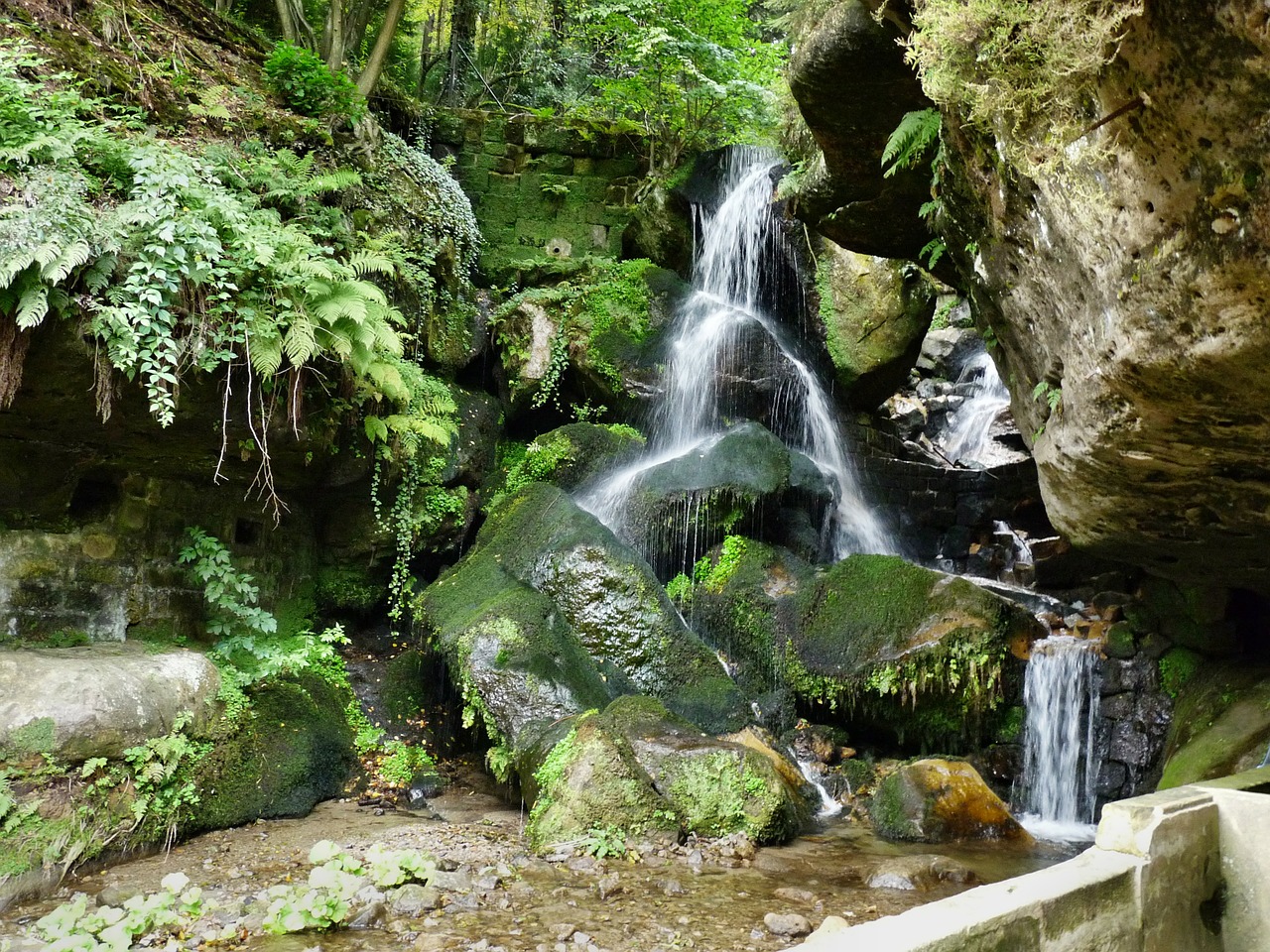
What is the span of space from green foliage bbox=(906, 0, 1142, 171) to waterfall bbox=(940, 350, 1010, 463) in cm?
1006

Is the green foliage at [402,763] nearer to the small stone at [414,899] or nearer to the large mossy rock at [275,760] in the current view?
the large mossy rock at [275,760]

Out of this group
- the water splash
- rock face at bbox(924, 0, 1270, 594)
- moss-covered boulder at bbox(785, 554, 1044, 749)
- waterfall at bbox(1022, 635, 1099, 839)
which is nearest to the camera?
rock face at bbox(924, 0, 1270, 594)

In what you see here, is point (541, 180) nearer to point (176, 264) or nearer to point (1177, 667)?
point (176, 264)

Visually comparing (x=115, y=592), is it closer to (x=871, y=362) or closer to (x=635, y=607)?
(x=635, y=607)

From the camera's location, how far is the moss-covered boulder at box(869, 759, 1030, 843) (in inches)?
260

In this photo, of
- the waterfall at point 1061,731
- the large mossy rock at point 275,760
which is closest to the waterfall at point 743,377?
the waterfall at point 1061,731

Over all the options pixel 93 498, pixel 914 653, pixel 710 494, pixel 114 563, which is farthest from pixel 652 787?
pixel 93 498

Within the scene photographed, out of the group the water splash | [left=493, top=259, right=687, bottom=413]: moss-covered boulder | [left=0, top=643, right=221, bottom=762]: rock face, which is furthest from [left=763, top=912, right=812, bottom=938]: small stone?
[left=493, top=259, right=687, bottom=413]: moss-covered boulder

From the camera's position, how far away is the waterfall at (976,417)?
13.4 metres

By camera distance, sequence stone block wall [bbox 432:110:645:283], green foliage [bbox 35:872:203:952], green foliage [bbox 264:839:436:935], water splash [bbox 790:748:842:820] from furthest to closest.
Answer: stone block wall [bbox 432:110:645:283], water splash [bbox 790:748:842:820], green foliage [bbox 264:839:436:935], green foliage [bbox 35:872:203:952]

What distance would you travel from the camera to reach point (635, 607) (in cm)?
789

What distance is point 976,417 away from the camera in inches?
551

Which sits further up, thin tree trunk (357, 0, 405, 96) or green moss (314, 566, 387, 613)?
thin tree trunk (357, 0, 405, 96)

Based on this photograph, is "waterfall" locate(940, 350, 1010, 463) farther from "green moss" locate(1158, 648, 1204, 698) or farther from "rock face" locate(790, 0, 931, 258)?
"rock face" locate(790, 0, 931, 258)
